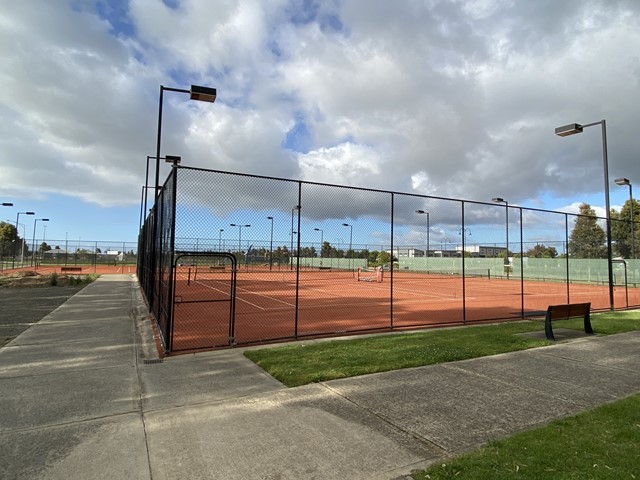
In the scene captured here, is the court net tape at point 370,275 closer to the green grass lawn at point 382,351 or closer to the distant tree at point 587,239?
the distant tree at point 587,239

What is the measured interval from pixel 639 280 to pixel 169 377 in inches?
1377

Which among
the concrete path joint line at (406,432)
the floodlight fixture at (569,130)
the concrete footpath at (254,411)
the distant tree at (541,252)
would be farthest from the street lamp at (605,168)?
the distant tree at (541,252)

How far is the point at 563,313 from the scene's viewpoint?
966 cm

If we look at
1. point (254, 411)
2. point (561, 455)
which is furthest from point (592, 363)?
point (254, 411)

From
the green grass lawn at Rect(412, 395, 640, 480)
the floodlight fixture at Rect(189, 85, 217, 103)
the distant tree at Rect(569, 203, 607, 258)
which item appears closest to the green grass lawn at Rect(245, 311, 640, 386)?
the green grass lawn at Rect(412, 395, 640, 480)

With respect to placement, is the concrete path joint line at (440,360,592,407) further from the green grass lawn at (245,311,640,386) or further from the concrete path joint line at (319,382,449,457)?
the concrete path joint line at (319,382,449,457)

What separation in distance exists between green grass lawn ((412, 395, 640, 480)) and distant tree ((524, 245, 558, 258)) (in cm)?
3211

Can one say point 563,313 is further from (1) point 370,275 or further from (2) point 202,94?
(1) point 370,275

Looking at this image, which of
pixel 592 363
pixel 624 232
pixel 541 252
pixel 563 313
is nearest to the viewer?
pixel 592 363

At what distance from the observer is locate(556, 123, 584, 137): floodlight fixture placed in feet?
45.8

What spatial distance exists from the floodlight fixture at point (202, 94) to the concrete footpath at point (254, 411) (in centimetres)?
598

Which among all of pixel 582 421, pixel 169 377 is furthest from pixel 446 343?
pixel 169 377

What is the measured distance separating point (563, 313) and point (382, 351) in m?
5.08

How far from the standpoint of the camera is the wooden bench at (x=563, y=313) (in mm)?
9110
